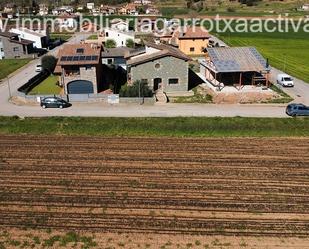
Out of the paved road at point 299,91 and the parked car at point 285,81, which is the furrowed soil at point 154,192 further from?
the parked car at point 285,81

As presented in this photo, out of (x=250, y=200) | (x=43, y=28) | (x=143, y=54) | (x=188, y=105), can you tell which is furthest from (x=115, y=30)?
(x=250, y=200)

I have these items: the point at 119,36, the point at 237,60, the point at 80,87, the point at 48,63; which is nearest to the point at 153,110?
the point at 80,87

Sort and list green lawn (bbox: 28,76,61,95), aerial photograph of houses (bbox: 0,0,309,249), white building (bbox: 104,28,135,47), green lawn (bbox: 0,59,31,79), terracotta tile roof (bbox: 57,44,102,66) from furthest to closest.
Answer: white building (bbox: 104,28,135,47) → green lawn (bbox: 0,59,31,79) → green lawn (bbox: 28,76,61,95) → terracotta tile roof (bbox: 57,44,102,66) → aerial photograph of houses (bbox: 0,0,309,249)

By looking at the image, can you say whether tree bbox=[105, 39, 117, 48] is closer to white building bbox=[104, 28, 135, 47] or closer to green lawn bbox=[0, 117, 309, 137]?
white building bbox=[104, 28, 135, 47]

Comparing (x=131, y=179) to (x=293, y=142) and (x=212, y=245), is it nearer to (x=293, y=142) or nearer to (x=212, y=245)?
(x=212, y=245)

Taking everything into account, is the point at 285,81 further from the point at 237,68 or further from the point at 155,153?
the point at 155,153

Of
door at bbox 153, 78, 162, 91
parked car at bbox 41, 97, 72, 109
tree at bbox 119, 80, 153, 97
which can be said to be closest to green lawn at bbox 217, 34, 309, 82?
door at bbox 153, 78, 162, 91
